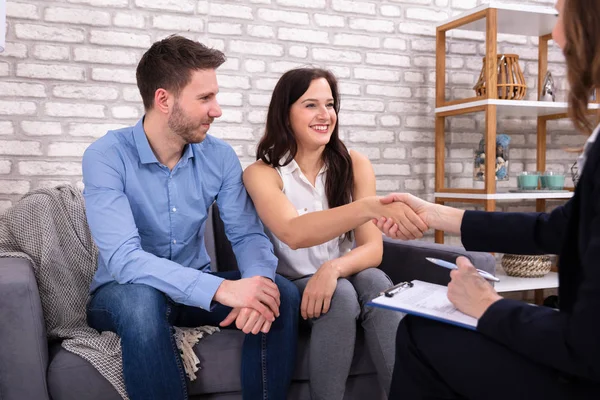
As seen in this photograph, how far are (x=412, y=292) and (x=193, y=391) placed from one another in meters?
0.73

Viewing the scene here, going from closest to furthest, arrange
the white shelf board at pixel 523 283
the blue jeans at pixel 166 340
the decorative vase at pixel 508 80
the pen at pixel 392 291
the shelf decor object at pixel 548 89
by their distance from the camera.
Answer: the pen at pixel 392 291, the blue jeans at pixel 166 340, the white shelf board at pixel 523 283, the decorative vase at pixel 508 80, the shelf decor object at pixel 548 89

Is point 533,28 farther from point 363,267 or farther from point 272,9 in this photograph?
point 363,267

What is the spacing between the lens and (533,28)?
9.57 ft

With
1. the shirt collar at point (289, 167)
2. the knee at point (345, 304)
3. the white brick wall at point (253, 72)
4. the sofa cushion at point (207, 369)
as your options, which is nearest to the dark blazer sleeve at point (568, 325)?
the knee at point (345, 304)

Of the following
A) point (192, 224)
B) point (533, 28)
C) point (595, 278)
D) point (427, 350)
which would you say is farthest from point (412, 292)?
point (533, 28)

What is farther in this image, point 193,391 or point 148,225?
point 148,225

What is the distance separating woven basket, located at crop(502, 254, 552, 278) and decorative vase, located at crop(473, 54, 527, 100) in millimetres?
758

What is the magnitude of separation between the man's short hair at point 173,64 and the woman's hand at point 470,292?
1039mm

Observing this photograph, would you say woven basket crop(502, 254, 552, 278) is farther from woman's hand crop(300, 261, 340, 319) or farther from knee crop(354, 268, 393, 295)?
woman's hand crop(300, 261, 340, 319)

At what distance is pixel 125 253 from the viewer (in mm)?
1551

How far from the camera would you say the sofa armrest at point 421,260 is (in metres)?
1.85

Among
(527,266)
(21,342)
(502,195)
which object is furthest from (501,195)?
(21,342)

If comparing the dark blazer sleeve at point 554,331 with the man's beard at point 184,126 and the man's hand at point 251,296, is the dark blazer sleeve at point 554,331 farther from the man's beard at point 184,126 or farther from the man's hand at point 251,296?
the man's beard at point 184,126

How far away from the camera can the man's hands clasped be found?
1503 millimetres
